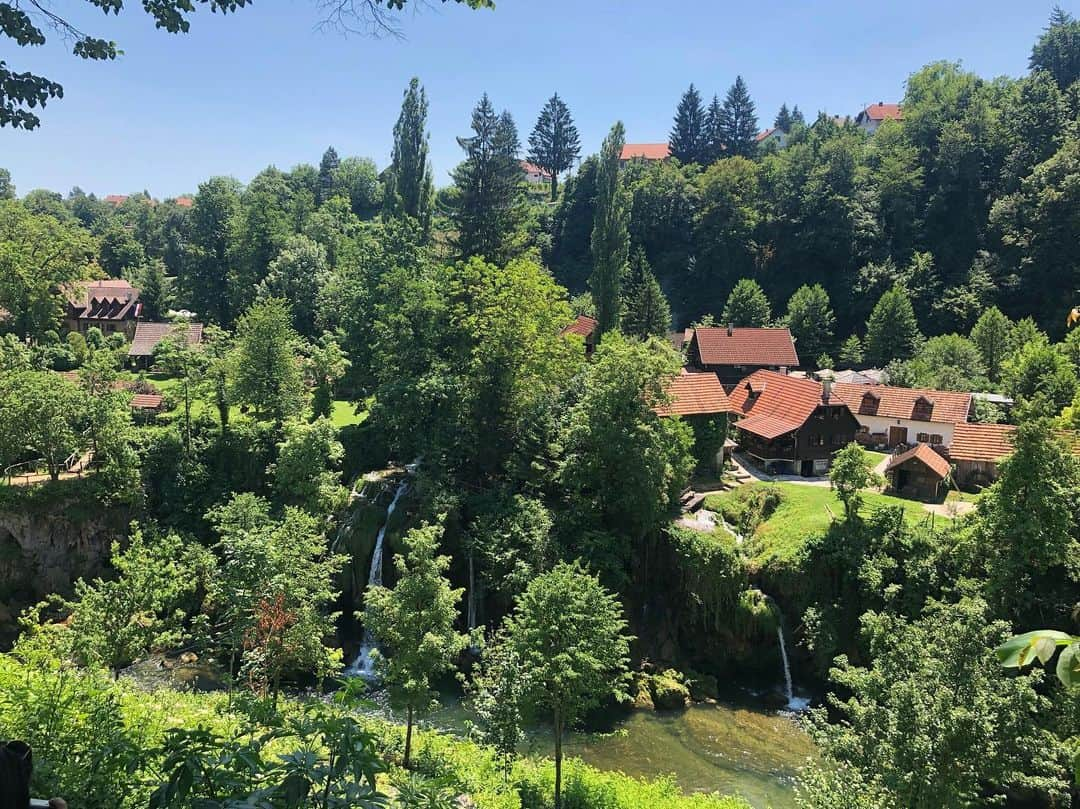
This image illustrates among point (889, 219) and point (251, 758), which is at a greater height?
point (889, 219)

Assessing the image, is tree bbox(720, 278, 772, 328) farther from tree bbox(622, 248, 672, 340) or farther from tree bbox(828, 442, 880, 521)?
tree bbox(828, 442, 880, 521)

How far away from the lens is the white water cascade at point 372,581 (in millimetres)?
24438

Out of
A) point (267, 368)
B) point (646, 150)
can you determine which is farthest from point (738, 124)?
point (267, 368)

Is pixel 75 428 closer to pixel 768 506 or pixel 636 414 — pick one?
pixel 636 414

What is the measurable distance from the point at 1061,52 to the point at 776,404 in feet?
242

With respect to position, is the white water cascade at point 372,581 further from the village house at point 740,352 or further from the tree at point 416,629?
the village house at point 740,352

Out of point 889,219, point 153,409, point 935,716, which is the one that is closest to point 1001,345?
point 889,219

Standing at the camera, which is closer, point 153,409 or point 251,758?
point 251,758

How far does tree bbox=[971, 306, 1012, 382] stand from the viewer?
47031mm

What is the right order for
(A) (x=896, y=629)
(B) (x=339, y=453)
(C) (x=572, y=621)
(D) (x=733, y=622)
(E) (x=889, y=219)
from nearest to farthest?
(C) (x=572, y=621)
(A) (x=896, y=629)
(D) (x=733, y=622)
(B) (x=339, y=453)
(E) (x=889, y=219)

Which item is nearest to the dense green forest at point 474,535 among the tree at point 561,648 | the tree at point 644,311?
the tree at point 561,648

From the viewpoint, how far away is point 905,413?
122 ft

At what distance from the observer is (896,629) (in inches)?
798

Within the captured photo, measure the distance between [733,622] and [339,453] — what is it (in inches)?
686
